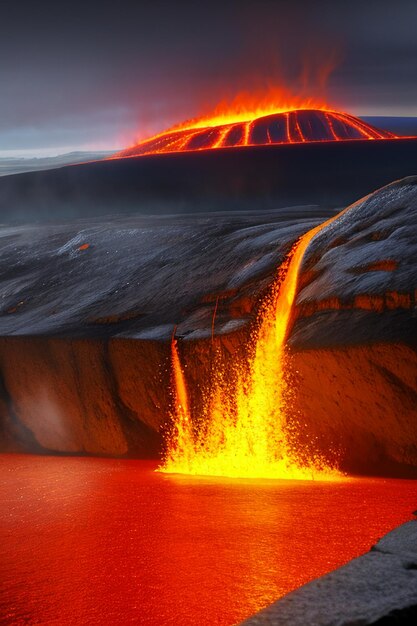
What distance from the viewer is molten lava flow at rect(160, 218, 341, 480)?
6738mm

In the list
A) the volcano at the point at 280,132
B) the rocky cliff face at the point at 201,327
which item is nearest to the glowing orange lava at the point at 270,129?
the volcano at the point at 280,132

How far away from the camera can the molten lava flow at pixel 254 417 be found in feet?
22.1

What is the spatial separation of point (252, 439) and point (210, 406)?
591 millimetres

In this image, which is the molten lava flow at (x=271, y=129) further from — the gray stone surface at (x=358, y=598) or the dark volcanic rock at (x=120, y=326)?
the gray stone surface at (x=358, y=598)

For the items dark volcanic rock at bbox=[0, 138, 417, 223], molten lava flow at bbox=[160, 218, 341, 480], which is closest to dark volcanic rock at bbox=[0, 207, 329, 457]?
molten lava flow at bbox=[160, 218, 341, 480]

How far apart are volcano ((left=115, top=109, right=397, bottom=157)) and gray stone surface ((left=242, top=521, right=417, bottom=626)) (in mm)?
17296

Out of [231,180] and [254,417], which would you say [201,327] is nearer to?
[254,417]

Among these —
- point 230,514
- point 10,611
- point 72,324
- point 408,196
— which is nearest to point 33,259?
point 72,324

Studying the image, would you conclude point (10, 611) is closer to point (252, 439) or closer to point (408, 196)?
point (252, 439)

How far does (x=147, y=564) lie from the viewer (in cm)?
452

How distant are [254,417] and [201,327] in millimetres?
994

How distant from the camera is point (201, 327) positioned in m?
7.46

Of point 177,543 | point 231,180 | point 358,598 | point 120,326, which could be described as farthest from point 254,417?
point 231,180

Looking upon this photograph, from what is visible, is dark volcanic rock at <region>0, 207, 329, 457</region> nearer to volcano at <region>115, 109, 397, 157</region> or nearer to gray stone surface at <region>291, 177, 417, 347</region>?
gray stone surface at <region>291, 177, 417, 347</region>
